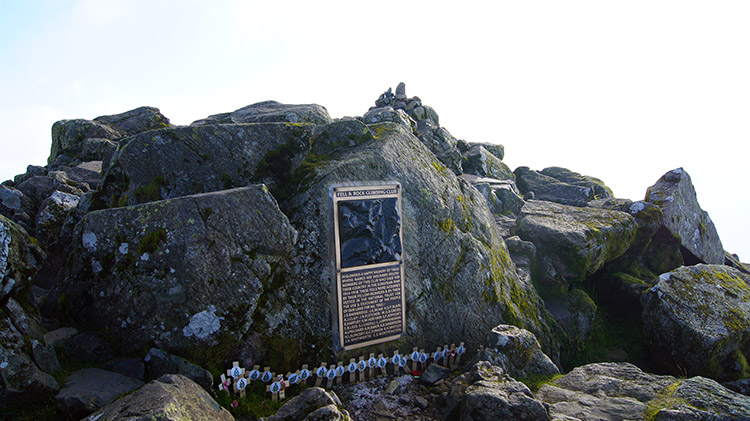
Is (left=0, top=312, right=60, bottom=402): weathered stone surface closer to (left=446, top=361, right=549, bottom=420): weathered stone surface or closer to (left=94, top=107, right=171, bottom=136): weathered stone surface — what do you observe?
(left=446, top=361, right=549, bottom=420): weathered stone surface

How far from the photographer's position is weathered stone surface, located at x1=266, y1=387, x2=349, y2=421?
607 centimetres

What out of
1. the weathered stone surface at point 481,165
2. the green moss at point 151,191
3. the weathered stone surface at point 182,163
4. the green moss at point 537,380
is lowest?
the green moss at point 537,380

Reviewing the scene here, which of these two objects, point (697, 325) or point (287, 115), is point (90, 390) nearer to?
point (287, 115)

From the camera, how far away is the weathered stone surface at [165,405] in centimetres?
514

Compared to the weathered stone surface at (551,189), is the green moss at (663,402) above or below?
below

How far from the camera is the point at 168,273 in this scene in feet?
24.2

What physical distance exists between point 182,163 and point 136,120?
550 inches

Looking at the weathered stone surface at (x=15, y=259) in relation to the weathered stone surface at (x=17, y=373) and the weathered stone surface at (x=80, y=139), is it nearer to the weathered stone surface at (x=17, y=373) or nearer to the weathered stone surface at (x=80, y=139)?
the weathered stone surface at (x=17, y=373)

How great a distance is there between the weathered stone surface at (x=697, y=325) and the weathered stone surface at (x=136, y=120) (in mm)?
22017

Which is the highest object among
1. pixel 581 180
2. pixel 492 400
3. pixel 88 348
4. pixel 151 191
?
pixel 581 180

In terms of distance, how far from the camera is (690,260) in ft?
60.4

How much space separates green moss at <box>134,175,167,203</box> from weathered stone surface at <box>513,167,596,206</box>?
18946 millimetres

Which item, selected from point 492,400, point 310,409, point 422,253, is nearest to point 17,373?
point 310,409

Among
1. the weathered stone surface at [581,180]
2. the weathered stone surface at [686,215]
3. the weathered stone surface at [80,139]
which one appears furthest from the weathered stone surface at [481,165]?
the weathered stone surface at [80,139]
